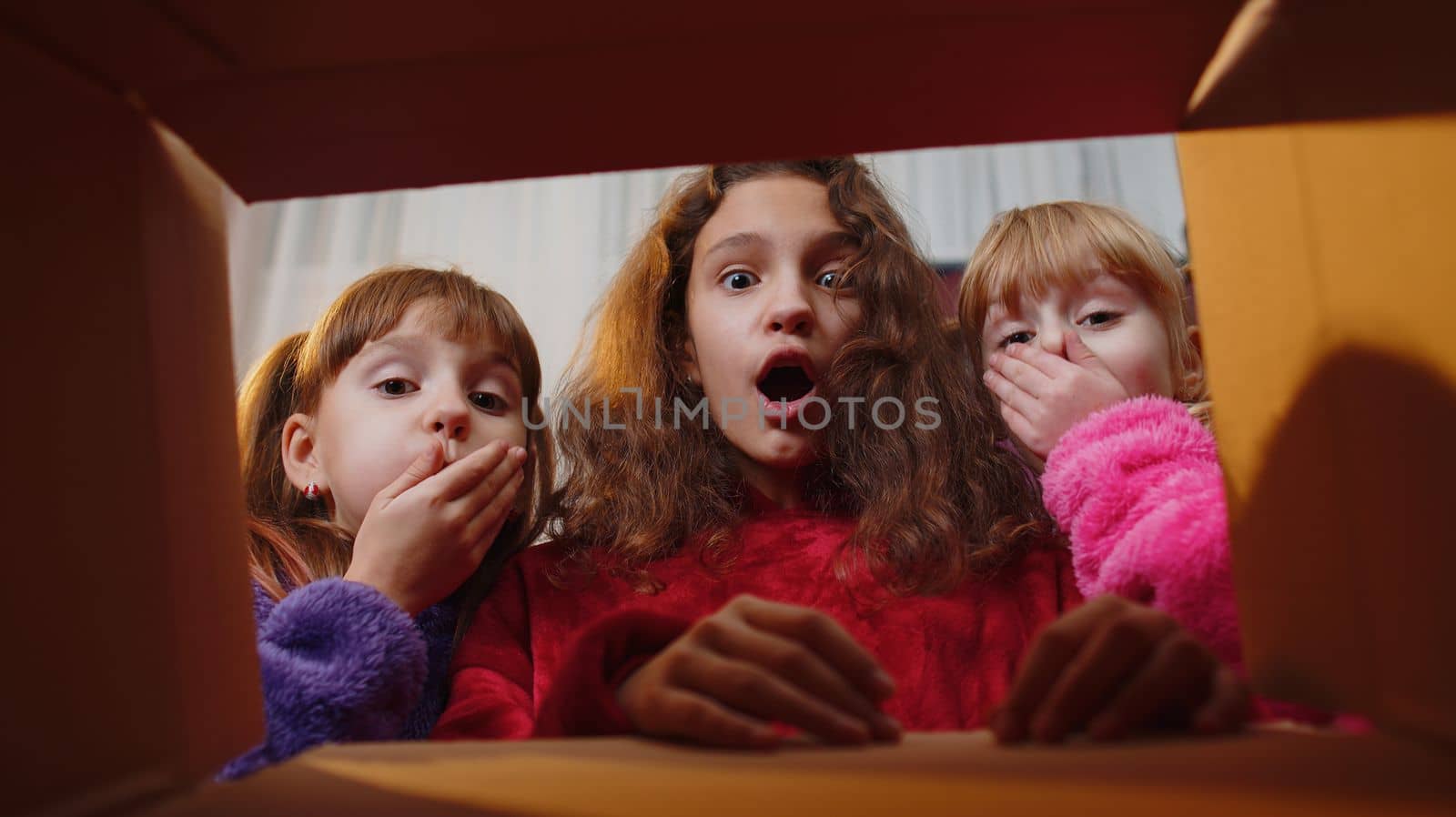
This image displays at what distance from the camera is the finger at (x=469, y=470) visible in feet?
3.19

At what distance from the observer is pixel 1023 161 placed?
1.91 metres

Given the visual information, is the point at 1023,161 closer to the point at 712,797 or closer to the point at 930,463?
the point at 930,463

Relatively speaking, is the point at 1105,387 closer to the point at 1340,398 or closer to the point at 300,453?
the point at 1340,398

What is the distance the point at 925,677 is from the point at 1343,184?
65cm

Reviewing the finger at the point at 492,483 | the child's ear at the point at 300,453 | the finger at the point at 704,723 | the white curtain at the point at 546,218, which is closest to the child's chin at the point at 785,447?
the finger at the point at 492,483

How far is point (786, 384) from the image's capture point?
104cm

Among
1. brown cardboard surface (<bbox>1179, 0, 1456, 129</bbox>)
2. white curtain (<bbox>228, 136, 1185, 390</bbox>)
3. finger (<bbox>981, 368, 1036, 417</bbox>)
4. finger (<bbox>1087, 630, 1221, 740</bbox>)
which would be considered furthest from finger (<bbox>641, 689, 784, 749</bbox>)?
white curtain (<bbox>228, 136, 1185, 390</bbox>)

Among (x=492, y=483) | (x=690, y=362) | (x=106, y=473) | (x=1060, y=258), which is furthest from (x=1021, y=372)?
(x=106, y=473)

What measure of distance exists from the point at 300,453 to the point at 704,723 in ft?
2.79

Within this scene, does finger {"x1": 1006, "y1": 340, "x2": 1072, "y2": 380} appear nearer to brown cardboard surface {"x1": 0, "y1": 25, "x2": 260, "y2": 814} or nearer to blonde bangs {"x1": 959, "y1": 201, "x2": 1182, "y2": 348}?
blonde bangs {"x1": 959, "y1": 201, "x2": 1182, "y2": 348}

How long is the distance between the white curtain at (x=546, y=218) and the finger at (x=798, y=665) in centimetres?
134

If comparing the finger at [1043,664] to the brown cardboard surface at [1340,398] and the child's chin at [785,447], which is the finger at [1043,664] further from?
the child's chin at [785,447]

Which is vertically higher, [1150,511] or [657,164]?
[657,164]

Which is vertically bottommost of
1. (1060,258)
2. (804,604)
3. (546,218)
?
(804,604)
